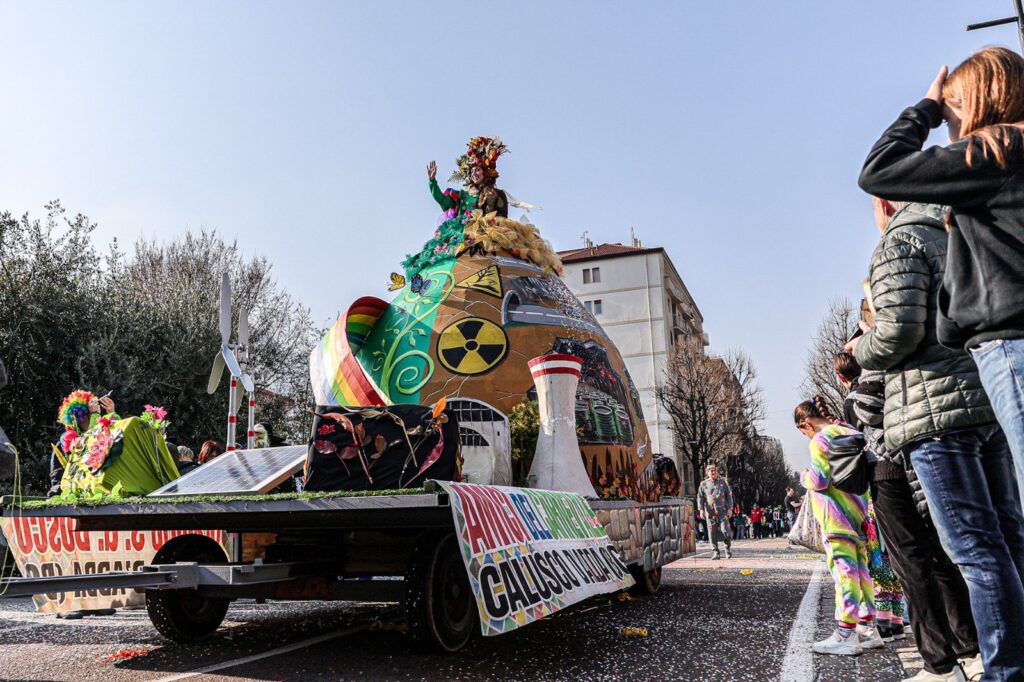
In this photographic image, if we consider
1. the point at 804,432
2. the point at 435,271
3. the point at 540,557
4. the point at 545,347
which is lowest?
the point at 540,557

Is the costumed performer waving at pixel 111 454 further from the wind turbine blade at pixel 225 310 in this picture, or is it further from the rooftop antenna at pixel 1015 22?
the rooftop antenna at pixel 1015 22

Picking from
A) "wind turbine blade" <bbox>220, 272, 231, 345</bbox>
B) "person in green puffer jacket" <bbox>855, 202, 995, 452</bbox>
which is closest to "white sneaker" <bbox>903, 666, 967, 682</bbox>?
"person in green puffer jacket" <bbox>855, 202, 995, 452</bbox>

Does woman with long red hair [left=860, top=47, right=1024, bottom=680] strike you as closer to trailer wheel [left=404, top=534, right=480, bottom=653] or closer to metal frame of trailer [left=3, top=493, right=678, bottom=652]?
metal frame of trailer [left=3, top=493, right=678, bottom=652]

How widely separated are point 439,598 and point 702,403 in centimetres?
3039

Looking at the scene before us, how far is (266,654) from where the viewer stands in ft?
16.6

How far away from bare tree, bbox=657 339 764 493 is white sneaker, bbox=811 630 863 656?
28836mm

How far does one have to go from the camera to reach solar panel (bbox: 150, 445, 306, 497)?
5227 mm

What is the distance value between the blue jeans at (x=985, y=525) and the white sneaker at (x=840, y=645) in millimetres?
2242

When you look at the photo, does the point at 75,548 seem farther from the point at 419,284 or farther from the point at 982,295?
the point at 982,295

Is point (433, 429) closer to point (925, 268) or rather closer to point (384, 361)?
point (925, 268)

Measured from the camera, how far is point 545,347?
880 cm

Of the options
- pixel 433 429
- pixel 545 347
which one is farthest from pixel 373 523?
pixel 545 347

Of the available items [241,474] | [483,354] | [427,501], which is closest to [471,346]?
[483,354]

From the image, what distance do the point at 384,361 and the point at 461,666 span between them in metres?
4.85
